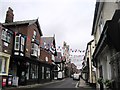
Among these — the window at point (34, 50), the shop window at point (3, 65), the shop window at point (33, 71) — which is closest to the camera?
the shop window at point (3, 65)

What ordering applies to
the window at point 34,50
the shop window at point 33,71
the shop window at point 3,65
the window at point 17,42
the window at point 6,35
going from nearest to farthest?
the shop window at point 3,65, the window at point 6,35, the window at point 17,42, the shop window at point 33,71, the window at point 34,50

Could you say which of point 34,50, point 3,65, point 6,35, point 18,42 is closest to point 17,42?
point 18,42

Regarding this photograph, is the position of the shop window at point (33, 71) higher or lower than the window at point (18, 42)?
lower

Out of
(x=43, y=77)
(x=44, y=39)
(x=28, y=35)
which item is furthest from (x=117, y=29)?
(x=44, y=39)

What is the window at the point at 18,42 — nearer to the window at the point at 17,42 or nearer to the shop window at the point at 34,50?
the window at the point at 17,42

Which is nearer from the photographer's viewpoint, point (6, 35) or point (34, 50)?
point (6, 35)

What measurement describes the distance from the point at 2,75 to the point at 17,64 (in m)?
4.31

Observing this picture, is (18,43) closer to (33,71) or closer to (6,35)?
(6,35)

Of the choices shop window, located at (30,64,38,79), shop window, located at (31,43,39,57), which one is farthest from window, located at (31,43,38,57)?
shop window, located at (30,64,38,79)

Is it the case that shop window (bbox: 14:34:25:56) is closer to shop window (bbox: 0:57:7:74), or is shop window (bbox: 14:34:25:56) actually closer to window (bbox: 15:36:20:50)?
window (bbox: 15:36:20:50)

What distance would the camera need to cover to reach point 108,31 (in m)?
6.60

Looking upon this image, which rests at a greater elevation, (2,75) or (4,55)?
(4,55)

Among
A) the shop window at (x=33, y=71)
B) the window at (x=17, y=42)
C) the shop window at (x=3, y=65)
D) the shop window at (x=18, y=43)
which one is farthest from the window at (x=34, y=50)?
the shop window at (x=3, y=65)

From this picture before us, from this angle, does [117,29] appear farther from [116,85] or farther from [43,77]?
[43,77]
